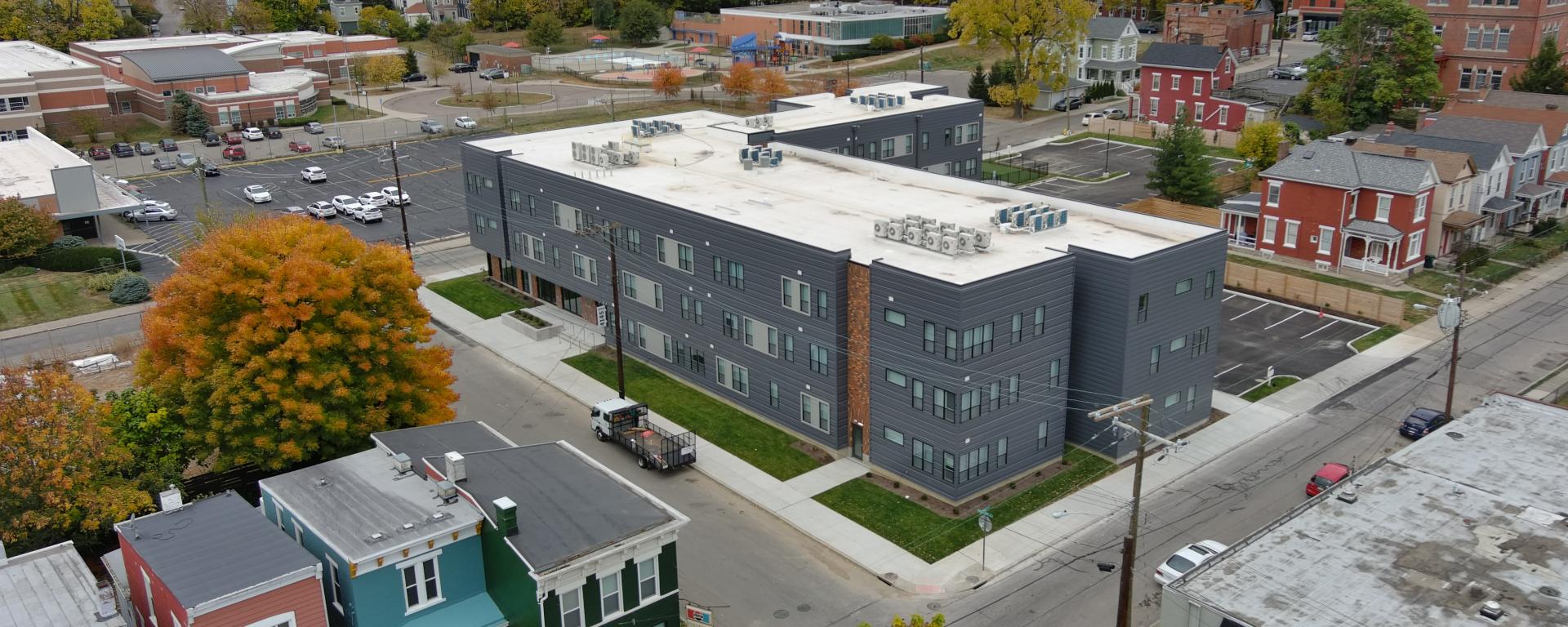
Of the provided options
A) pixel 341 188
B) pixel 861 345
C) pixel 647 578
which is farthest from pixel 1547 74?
pixel 341 188

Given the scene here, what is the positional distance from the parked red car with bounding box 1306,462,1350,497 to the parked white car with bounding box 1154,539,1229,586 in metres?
6.68

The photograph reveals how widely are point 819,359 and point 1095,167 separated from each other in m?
57.2

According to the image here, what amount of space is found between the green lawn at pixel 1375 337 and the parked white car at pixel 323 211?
6764 cm

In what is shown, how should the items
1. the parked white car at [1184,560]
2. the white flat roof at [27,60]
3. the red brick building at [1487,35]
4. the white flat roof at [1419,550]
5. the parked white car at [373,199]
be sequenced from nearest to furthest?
the white flat roof at [1419,550], the parked white car at [1184,560], the parked white car at [373,199], the red brick building at [1487,35], the white flat roof at [27,60]

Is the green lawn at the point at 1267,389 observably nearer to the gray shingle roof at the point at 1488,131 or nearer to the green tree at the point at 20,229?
the gray shingle roof at the point at 1488,131

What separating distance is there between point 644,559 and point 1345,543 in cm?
1965

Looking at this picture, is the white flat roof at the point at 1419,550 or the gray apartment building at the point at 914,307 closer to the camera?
the white flat roof at the point at 1419,550

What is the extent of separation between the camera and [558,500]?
3356cm

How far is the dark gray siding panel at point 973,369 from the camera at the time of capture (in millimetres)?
40531

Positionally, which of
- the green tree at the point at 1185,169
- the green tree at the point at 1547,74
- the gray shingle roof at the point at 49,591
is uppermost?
the green tree at the point at 1547,74

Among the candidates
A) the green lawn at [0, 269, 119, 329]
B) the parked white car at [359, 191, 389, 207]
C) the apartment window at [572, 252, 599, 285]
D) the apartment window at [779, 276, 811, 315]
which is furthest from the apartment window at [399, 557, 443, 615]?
the parked white car at [359, 191, 389, 207]

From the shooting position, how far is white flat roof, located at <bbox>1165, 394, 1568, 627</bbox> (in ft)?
94.2

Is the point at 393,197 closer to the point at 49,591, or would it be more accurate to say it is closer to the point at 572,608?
the point at 49,591

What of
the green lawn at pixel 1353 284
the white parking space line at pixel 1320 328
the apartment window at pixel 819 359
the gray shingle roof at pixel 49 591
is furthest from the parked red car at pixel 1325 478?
Answer: the gray shingle roof at pixel 49 591
